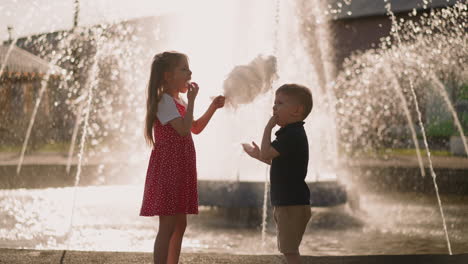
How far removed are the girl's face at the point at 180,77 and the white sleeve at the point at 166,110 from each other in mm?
101

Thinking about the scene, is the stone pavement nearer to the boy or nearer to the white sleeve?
the boy

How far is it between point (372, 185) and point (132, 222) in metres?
5.95

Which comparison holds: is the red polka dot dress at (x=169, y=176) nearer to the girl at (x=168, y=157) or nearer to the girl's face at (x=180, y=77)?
the girl at (x=168, y=157)

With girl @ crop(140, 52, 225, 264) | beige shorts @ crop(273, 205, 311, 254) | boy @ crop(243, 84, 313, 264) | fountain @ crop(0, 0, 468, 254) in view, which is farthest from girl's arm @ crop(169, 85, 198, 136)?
fountain @ crop(0, 0, 468, 254)

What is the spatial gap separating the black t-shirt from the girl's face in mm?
Answer: 629

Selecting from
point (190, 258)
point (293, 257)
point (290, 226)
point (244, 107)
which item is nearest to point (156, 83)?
point (290, 226)

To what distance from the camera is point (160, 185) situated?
10.8 ft

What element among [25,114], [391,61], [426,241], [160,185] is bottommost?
[426,241]

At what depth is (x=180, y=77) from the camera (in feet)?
11.2

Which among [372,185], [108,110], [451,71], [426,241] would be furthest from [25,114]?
[426,241]

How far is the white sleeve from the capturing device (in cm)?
328

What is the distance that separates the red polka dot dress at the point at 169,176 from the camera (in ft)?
10.8

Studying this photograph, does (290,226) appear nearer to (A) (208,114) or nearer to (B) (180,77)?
(A) (208,114)

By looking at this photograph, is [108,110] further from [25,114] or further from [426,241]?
[426,241]
